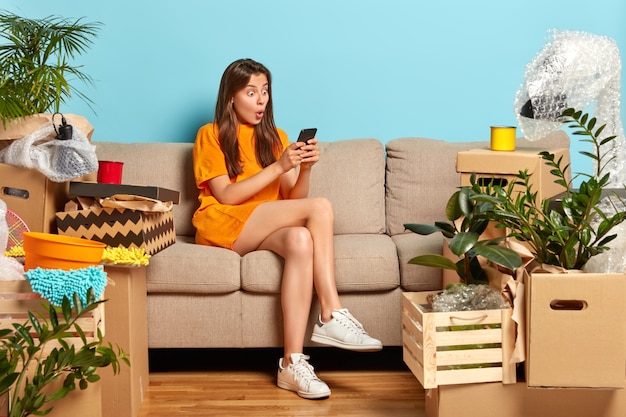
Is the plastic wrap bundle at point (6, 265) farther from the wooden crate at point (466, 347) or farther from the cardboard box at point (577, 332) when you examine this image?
the cardboard box at point (577, 332)

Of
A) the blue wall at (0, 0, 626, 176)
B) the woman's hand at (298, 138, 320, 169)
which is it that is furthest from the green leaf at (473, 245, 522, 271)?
the blue wall at (0, 0, 626, 176)

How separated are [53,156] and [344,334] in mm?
1019

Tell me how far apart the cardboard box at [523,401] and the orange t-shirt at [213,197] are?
1007mm

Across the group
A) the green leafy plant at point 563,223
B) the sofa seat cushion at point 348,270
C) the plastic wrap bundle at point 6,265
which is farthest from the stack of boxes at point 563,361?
the plastic wrap bundle at point 6,265

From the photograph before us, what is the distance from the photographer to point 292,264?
9.42 ft

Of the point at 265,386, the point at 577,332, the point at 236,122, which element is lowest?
the point at 265,386

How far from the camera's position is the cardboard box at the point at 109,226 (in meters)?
2.65

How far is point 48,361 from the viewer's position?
78.8 inches

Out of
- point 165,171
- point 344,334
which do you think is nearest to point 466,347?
point 344,334

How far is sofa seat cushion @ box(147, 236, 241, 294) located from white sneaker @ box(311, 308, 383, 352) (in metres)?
0.31

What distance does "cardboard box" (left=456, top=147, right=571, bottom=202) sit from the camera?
2660 millimetres

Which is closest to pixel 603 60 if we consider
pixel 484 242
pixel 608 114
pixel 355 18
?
pixel 608 114

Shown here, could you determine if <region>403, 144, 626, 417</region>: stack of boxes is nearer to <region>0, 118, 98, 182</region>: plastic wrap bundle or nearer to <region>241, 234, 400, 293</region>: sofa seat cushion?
<region>241, 234, 400, 293</region>: sofa seat cushion

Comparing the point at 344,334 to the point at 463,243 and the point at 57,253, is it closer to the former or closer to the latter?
the point at 463,243
